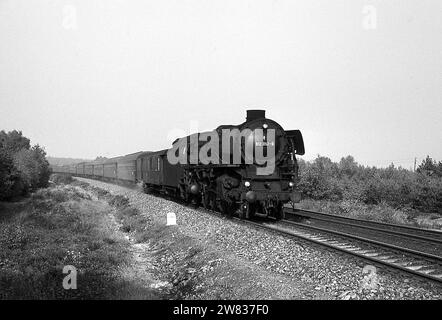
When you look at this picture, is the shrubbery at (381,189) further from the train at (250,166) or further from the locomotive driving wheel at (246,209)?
the locomotive driving wheel at (246,209)

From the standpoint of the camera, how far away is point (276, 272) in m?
7.22

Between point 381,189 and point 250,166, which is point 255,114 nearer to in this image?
point 250,166

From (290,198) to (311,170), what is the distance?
519 inches

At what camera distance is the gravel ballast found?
5.98 meters

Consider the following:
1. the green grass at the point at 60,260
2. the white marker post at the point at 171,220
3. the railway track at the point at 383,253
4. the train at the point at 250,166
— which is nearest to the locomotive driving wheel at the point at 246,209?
the train at the point at 250,166

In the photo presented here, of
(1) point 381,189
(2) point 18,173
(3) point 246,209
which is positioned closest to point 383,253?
(3) point 246,209

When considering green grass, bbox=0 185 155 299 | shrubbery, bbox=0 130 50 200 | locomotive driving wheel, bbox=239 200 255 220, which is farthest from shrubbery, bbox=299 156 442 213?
shrubbery, bbox=0 130 50 200

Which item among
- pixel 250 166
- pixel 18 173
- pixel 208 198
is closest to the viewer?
pixel 250 166

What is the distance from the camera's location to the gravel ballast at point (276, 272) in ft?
19.6

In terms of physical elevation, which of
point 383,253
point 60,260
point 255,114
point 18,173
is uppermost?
point 255,114

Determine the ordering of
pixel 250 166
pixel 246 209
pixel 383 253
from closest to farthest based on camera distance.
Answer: pixel 383 253, pixel 246 209, pixel 250 166

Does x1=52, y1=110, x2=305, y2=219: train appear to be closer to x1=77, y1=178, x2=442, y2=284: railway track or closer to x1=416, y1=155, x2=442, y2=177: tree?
x1=77, y1=178, x2=442, y2=284: railway track

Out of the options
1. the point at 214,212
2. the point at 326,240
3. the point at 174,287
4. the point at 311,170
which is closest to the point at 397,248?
the point at 326,240
